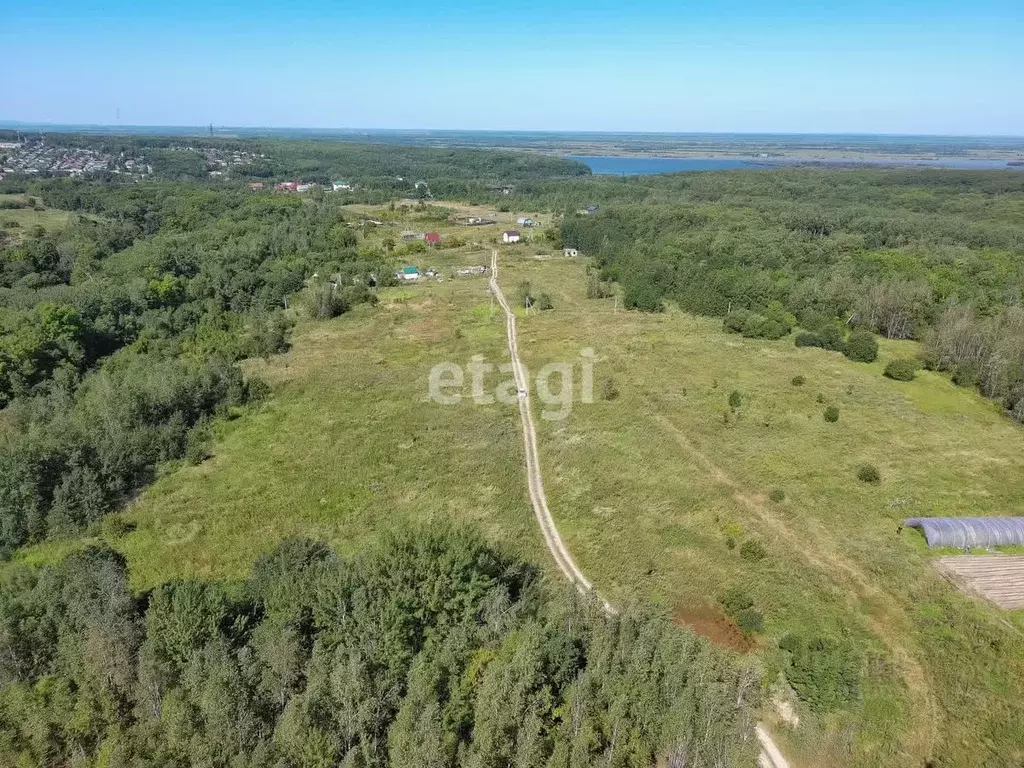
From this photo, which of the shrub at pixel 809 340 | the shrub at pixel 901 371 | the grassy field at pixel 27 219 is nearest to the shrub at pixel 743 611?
the shrub at pixel 901 371

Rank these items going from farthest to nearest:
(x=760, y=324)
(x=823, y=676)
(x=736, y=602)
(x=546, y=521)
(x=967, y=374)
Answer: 1. (x=760, y=324)
2. (x=967, y=374)
3. (x=546, y=521)
4. (x=736, y=602)
5. (x=823, y=676)

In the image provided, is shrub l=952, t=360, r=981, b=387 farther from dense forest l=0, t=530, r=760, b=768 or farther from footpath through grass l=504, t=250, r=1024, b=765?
dense forest l=0, t=530, r=760, b=768

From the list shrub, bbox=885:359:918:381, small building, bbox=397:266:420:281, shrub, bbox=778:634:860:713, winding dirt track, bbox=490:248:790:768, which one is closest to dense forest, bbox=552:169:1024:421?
shrub, bbox=885:359:918:381

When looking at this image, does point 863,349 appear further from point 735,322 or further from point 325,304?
point 325,304

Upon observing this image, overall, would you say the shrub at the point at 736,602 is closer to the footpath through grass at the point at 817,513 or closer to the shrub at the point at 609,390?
the footpath through grass at the point at 817,513

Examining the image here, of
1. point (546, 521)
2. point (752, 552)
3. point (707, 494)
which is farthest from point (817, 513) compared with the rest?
point (546, 521)

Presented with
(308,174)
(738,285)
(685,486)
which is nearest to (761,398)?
(685,486)

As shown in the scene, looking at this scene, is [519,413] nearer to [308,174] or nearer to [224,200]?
[224,200]
